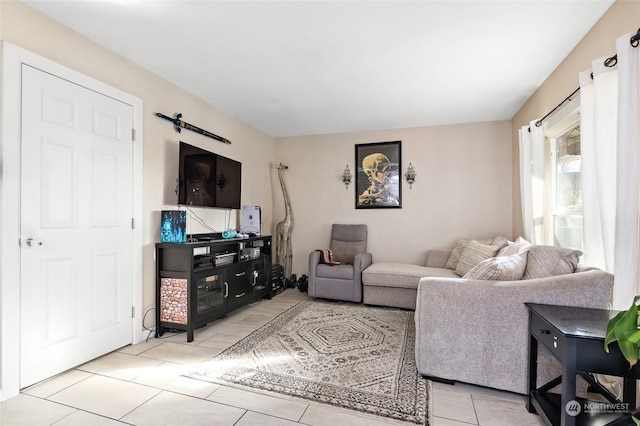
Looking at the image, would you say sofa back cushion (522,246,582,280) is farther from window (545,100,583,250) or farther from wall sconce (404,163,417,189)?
wall sconce (404,163,417,189)

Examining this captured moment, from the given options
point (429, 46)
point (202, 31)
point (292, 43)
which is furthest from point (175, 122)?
point (429, 46)

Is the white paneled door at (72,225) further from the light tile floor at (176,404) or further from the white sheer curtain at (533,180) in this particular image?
→ the white sheer curtain at (533,180)

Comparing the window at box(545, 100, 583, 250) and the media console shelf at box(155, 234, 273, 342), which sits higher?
the window at box(545, 100, 583, 250)

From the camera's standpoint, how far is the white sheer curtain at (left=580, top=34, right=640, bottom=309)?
1.54 m

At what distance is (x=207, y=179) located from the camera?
3184 millimetres

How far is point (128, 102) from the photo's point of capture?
2.50m

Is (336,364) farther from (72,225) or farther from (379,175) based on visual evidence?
(379,175)

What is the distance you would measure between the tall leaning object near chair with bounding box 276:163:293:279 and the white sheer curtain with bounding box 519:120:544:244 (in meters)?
3.10

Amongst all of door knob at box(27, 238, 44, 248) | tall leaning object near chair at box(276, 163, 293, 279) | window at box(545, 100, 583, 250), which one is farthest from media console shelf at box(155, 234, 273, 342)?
window at box(545, 100, 583, 250)

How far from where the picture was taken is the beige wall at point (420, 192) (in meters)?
4.09

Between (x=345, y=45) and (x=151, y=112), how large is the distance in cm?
186

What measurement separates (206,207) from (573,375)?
3119 mm

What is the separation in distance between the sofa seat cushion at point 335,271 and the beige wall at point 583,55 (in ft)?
7.14

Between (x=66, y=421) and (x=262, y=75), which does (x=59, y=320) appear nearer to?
(x=66, y=421)
